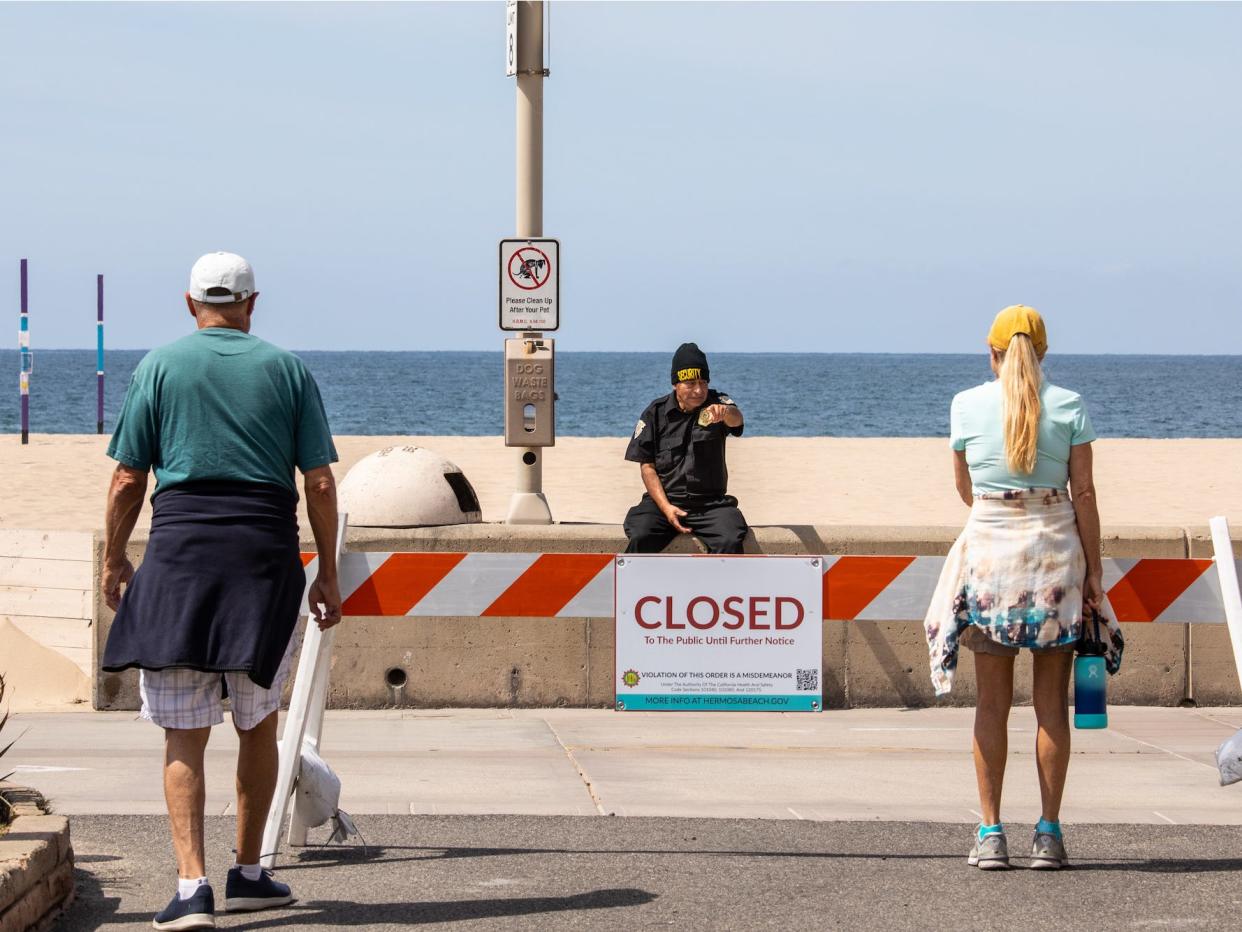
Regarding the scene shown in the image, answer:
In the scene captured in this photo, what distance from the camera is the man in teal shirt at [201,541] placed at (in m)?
5.06

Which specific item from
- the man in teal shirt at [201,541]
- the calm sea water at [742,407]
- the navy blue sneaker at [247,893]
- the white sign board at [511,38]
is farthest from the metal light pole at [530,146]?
the calm sea water at [742,407]

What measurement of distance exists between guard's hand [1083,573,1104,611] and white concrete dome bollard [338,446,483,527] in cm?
412

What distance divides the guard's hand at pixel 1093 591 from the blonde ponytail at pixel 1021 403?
1.35ft

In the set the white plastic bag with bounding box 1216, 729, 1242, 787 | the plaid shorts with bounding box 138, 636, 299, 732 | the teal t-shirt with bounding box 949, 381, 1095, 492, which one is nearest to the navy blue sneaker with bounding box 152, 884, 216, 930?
the plaid shorts with bounding box 138, 636, 299, 732

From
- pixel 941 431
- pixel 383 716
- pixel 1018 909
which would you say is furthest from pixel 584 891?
pixel 941 431

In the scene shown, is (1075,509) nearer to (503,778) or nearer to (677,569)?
(677,569)

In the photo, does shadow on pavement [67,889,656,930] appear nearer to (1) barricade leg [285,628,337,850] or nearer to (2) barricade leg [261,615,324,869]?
(2) barricade leg [261,615,324,869]

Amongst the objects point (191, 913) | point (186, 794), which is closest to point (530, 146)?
point (186, 794)

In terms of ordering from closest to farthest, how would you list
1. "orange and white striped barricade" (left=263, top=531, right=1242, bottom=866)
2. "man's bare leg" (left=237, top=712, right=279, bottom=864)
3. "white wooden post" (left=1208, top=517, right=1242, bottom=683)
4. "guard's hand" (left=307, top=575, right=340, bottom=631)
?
"man's bare leg" (left=237, top=712, right=279, bottom=864), "guard's hand" (left=307, top=575, right=340, bottom=631), "white wooden post" (left=1208, top=517, right=1242, bottom=683), "orange and white striped barricade" (left=263, top=531, right=1242, bottom=866)

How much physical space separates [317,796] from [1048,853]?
93.0 inches

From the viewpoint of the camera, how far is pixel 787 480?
25.4 meters

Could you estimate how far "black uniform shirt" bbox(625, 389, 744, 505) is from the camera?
29.7ft

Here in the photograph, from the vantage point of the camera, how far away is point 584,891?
5.60m

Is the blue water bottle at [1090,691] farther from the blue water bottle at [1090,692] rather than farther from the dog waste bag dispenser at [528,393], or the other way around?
the dog waste bag dispenser at [528,393]
